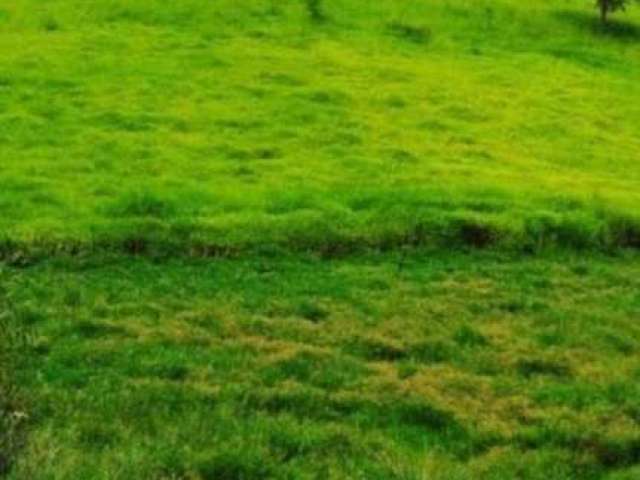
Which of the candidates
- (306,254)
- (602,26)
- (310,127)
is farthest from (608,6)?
(306,254)

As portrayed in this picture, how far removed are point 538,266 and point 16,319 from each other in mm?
13007

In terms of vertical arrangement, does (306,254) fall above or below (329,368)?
below

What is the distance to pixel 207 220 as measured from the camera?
2942cm

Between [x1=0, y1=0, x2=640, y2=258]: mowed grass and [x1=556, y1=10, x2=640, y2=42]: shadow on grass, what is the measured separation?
0.59 ft

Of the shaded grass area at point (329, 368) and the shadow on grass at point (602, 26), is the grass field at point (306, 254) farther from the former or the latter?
the shadow on grass at point (602, 26)

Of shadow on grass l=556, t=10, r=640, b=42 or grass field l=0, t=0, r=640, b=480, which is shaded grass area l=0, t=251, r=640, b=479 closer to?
grass field l=0, t=0, r=640, b=480

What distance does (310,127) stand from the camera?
3909cm

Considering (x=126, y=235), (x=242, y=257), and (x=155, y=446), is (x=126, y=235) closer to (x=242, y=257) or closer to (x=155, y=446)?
(x=242, y=257)

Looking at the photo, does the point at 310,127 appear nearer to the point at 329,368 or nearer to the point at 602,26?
the point at 329,368

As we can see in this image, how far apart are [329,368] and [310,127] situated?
1848cm

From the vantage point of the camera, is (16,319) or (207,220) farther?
(207,220)

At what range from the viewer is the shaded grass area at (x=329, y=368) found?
17.8m

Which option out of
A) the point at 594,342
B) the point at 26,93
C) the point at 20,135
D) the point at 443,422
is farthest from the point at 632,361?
the point at 26,93

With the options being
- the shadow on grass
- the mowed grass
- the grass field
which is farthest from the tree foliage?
the grass field
